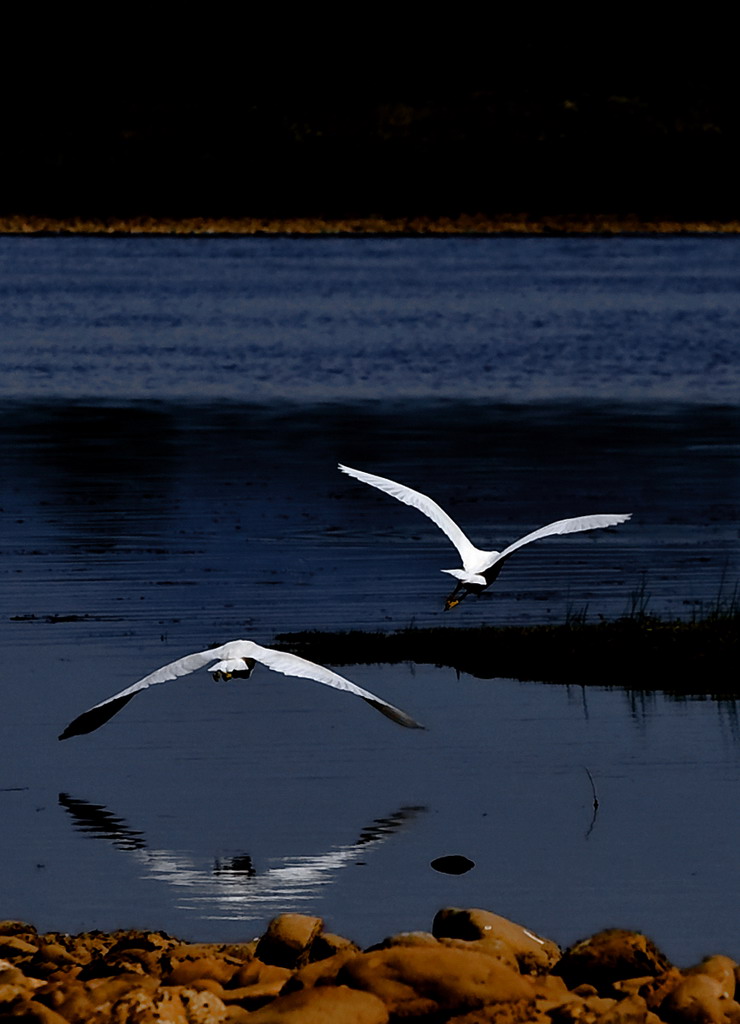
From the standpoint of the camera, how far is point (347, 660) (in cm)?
2053

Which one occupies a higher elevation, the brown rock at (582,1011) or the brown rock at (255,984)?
the brown rock at (255,984)

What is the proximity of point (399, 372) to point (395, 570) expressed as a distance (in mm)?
33744

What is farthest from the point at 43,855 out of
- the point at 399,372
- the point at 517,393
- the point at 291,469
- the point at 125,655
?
the point at 399,372

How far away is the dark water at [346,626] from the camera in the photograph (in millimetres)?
13875

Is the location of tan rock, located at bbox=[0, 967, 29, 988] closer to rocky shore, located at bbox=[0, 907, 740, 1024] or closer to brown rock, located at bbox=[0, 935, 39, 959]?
rocky shore, located at bbox=[0, 907, 740, 1024]

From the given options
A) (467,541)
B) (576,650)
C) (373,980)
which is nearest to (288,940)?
(373,980)

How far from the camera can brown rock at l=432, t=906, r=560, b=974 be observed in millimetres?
11719

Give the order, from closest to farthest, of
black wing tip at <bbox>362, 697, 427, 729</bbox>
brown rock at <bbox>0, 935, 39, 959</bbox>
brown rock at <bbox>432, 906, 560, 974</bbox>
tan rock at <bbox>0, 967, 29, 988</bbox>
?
tan rock at <bbox>0, 967, 29, 988</bbox>
brown rock at <bbox>432, 906, 560, 974</bbox>
brown rock at <bbox>0, 935, 39, 959</bbox>
black wing tip at <bbox>362, 697, 427, 729</bbox>

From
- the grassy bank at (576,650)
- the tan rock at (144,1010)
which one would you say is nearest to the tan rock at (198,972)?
the tan rock at (144,1010)

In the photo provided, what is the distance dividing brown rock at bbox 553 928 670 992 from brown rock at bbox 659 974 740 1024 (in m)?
0.54

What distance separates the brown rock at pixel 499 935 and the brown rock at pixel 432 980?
1.64ft
